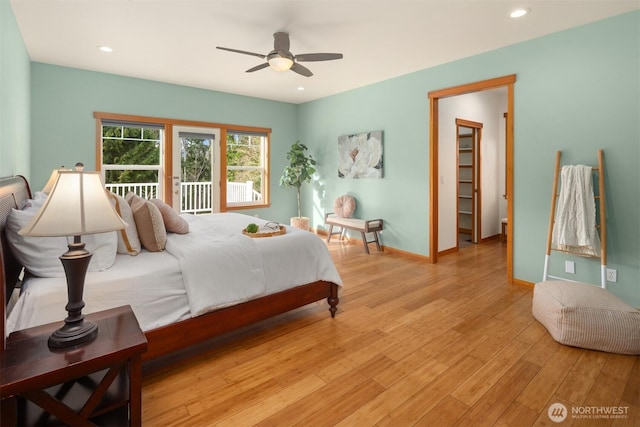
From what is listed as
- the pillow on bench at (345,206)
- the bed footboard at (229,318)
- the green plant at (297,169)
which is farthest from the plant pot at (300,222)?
the bed footboard at (229,318)

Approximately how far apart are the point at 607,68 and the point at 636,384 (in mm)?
2655

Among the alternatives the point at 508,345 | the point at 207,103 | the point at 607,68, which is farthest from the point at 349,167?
the point at 508,345

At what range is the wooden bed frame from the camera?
1734 mm

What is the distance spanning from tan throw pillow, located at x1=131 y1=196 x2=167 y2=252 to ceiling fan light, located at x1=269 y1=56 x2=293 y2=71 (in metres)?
1.84

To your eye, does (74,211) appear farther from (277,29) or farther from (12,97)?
(277,29)

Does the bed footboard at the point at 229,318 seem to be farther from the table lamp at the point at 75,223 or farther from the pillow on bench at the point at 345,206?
the pillow on bench at the point at 345,206

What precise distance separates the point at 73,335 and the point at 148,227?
114 centimetres

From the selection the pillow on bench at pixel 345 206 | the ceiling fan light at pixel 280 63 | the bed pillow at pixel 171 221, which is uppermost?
the ceiling fan light at pixel 280 63

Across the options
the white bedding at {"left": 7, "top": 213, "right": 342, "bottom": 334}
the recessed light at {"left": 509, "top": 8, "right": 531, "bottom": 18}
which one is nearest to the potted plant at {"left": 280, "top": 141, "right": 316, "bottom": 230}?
the white bedding at {"left": 7, "top": 213, "right": 342, "bottom": 334}

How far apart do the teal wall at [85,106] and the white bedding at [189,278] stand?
3.02 m

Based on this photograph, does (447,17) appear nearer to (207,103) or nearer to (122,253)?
(122,253)

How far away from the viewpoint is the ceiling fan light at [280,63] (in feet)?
10.5

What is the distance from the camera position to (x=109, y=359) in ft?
4.03

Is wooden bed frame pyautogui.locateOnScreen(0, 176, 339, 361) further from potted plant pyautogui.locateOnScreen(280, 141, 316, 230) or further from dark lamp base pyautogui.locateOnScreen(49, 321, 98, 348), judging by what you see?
potted plant pyautogui.locateOnScreen(280, 141, 316, 230)
